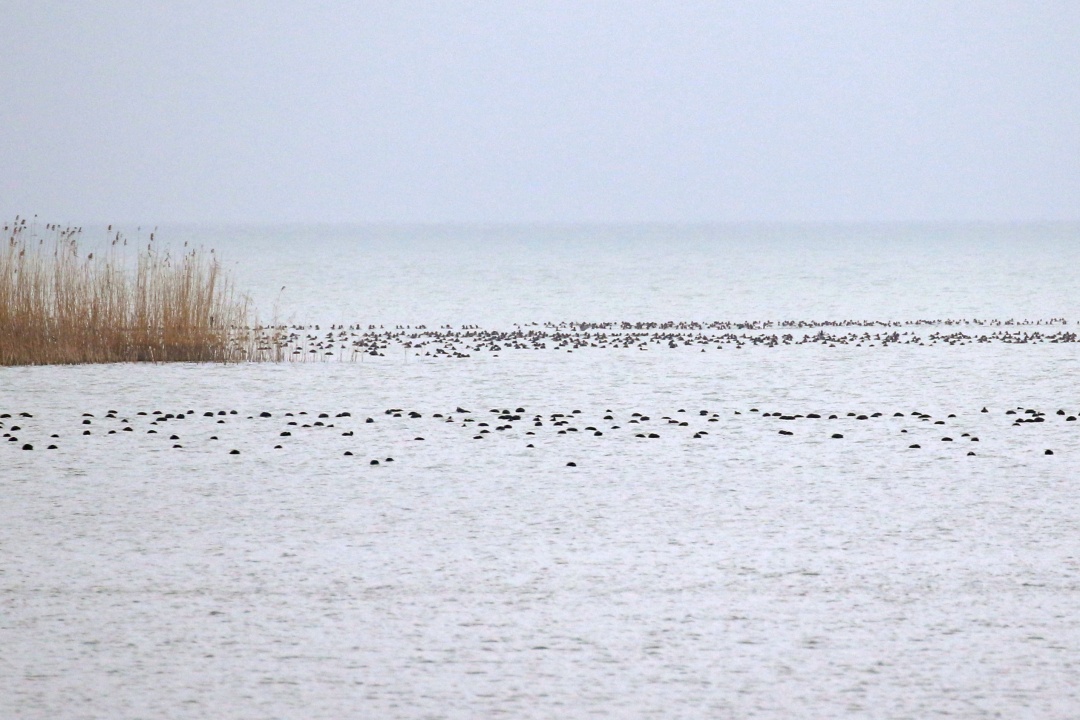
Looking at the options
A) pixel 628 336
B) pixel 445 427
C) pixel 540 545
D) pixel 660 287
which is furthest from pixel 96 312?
pixel 660 287

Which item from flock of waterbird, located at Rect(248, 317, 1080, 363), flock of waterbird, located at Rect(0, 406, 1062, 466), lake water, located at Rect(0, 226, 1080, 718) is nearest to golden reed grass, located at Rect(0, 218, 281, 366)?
lake water, located at Rect(0, 226, 1080, 718)

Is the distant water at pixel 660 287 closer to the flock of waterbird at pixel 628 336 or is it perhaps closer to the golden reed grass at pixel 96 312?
the flock of waterbird at pixel 628 336

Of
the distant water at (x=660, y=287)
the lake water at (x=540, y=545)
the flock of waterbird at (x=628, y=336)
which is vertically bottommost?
the lake water at (x=540, y=545)

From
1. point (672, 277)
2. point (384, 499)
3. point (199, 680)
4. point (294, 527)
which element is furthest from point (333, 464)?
point (672, 277)

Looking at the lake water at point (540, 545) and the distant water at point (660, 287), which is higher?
the distant water at point (660, 287)

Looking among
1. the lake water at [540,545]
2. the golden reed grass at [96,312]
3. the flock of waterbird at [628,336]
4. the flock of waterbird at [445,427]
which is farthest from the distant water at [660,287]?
Answer: the flock of waterbird at [445,427]

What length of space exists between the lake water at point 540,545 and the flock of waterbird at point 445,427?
0.07m

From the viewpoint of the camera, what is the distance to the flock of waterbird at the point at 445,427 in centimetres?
1211

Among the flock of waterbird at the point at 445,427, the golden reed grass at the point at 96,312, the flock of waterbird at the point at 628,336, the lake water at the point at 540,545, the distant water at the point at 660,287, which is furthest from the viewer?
the distant water at the point at 660,287

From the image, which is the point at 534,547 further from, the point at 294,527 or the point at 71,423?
the point at 71,423

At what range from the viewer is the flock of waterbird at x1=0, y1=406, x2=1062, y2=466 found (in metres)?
12.1

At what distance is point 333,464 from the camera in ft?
36.3

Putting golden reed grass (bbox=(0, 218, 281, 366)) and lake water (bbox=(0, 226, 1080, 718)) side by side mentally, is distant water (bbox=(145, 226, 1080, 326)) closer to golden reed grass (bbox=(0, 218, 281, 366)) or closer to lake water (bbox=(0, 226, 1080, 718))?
golden reed grass (bbox=(0, 218, 281, 366))

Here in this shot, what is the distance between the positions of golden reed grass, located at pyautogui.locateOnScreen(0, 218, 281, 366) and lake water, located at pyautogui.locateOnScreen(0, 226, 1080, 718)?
87 cm
